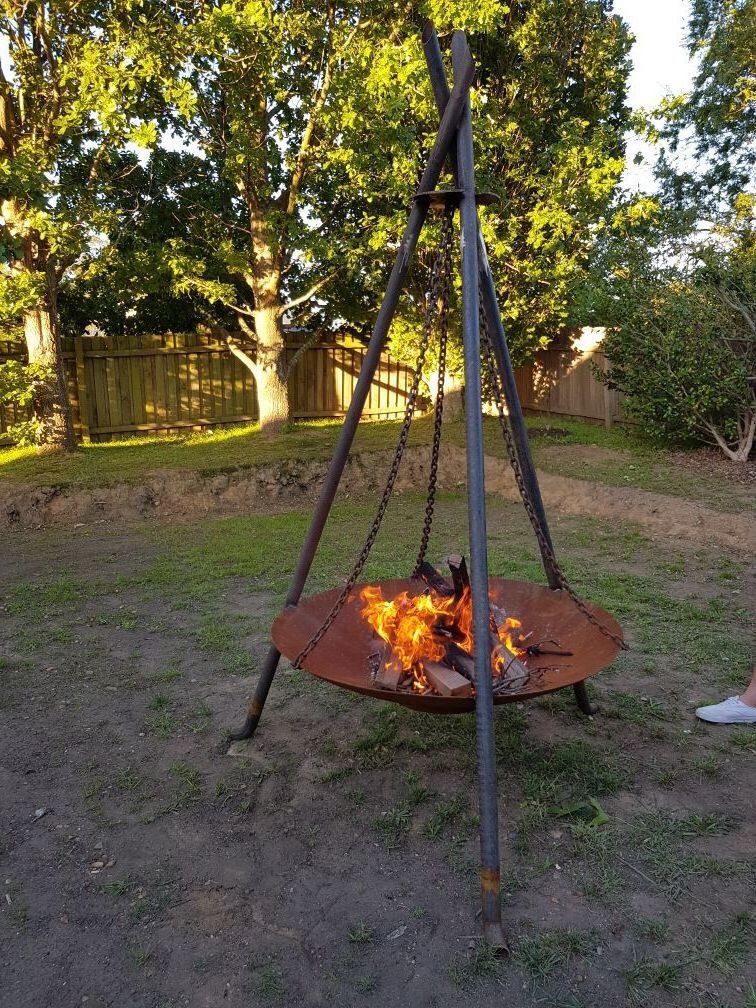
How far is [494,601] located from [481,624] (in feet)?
4.46

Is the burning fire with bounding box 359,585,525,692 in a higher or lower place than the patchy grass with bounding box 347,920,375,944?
higher

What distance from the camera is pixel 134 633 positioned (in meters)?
5.16

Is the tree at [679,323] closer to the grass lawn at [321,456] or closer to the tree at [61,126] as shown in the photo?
the grass lawn at [321,456]

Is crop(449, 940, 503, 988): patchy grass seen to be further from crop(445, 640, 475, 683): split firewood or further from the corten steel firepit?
crop(445, 640, 475, 683): split firewood

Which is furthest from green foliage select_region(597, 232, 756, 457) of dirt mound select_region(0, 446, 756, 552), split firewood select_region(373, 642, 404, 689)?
split firewood select_region(373, 642, 404, 689)

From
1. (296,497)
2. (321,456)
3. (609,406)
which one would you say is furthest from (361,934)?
(609,406)

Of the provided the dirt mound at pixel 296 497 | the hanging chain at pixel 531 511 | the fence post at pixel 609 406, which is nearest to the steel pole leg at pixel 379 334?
the hanging chain at pixel 531 511

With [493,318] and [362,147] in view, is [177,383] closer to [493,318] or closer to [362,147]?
[362,147]

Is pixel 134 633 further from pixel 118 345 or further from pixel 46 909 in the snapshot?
pixel 118 345

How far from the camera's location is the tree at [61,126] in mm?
7613

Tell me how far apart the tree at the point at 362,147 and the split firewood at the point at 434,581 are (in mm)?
6255

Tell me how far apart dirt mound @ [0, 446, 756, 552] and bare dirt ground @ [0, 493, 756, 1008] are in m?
2.53

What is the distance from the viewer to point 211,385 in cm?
1262

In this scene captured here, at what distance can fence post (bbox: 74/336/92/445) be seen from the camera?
11047 millimetres
